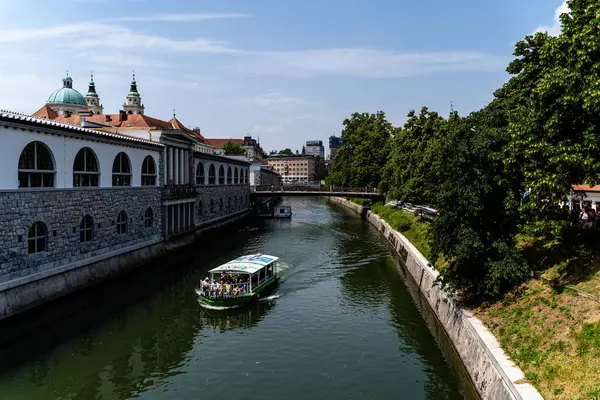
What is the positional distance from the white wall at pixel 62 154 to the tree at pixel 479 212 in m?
24.2

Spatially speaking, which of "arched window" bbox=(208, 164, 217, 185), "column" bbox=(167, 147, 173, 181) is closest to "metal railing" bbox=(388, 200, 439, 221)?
"arched window" bbox=(208, 164, 217, 185)

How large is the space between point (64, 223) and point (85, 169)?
4977 mm

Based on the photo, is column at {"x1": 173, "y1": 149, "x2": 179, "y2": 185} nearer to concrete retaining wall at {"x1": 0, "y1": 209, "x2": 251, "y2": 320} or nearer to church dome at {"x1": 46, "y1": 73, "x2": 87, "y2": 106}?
concrete retaining wall at {"x1": 0, "y1": 209, "x2": 251, "y2": 320}

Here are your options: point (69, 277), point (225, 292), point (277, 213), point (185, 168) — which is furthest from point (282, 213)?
point (69, 277)

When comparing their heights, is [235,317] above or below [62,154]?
below

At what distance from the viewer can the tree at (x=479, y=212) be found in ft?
78.2

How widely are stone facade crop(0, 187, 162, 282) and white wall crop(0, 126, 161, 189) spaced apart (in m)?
0.79

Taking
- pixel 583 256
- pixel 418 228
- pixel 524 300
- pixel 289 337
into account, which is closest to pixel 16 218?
pixel 289 337

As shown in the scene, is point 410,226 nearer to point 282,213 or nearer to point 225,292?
point 225,292

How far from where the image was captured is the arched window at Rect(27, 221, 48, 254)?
97.9 feet

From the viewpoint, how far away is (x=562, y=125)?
73.5 feet

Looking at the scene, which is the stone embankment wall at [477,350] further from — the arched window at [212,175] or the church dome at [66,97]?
the church dome at [66,97]

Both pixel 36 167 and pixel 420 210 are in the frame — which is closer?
pixel 36 167

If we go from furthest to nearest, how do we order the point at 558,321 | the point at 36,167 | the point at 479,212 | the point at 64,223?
the point at 64,223 → the point at 36,167 → the point at 479,212 → the point at 558,321
